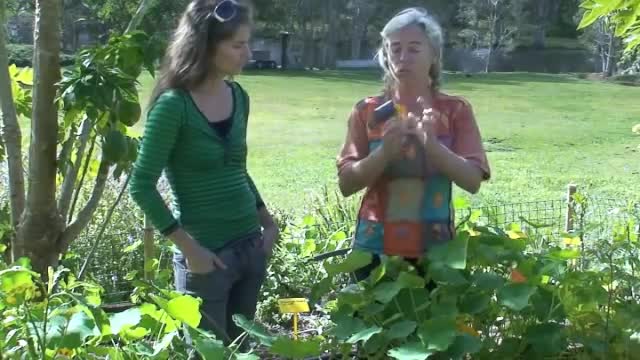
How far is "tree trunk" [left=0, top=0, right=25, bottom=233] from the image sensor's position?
265cm

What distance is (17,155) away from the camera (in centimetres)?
267

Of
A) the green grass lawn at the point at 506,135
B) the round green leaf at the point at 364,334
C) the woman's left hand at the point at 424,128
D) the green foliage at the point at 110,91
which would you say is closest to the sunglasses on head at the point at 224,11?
the green foliage at the point at 110,91

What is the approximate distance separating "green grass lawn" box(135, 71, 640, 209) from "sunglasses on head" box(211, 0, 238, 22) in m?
1.59

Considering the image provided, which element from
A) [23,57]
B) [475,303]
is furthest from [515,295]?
[23,57]

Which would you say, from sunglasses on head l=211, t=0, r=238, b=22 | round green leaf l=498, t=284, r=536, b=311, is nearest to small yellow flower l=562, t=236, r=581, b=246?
round green leaf l=498, t=284, r=536, b=311

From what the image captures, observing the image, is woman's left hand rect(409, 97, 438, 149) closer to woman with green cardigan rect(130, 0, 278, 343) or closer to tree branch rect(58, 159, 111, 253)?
woman with green cardigan rect(130, 0, 278, 343)

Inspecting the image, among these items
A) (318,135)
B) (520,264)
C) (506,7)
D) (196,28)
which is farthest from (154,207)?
(506,7)

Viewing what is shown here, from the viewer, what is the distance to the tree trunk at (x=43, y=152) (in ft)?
8.14

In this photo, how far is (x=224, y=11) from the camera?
2.35 meters

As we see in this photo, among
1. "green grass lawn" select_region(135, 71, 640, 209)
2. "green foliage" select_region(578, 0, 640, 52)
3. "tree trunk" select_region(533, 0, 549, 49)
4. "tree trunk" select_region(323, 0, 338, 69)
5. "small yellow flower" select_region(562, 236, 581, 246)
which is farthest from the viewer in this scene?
"tree trunk" select_region(533, 0, 549, 49)

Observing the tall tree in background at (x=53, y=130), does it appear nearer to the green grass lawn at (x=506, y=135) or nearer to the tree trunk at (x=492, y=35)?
the green grass lawn at (x=506, y=135)

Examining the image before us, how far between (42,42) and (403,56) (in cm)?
98

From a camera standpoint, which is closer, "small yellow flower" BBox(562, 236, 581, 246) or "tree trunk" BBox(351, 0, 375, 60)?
"small yellow flower" BBox(562, 236, 581, 246)

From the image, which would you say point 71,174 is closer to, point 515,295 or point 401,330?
point 401,330
